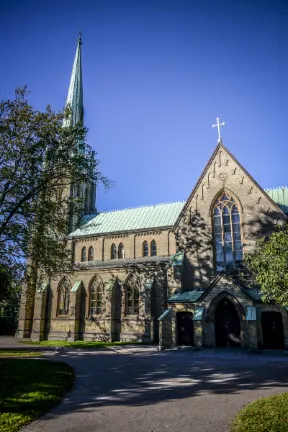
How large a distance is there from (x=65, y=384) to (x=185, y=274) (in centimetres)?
1798

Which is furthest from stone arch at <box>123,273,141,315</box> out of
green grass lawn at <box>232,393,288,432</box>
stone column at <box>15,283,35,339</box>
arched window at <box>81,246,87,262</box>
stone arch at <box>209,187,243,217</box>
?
green grass lawn at <box>232,393,288,432</box>

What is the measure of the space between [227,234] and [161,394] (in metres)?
19.5

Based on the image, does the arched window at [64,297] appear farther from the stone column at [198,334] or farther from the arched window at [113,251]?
the stone column at [198,334]

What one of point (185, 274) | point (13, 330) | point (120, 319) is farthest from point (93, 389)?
point (13, 330)

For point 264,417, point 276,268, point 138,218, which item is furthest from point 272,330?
point 138,218

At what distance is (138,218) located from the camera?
3984 centimetres

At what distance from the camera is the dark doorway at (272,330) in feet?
72.1

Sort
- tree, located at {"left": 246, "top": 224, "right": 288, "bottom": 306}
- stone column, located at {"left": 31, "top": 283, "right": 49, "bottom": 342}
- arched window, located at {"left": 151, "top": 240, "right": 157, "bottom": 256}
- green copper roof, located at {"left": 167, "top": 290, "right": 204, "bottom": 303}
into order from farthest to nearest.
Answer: arched window, located at {"left": 151, "top": 240, "right": 157, "bottom": 256}, stone column, located at {"left": 31, "top": 283, "right": 49, "bottom": 342}, green copper roof, located at {"left": 167, "top": 290, "right": 204, "bottom": 303}, tree, located at {"left": 246, "top": 224, "right": 288, "bottom": 306}

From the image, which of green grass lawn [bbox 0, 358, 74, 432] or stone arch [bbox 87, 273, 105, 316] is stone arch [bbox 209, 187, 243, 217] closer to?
stone arch [bbox 87, 273, 105, 316]

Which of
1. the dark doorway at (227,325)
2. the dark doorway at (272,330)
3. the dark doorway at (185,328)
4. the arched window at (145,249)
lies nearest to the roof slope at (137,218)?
the arched window at (145,249)

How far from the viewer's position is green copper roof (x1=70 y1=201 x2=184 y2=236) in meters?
37.6

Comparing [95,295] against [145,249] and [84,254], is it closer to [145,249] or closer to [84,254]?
[84,254]

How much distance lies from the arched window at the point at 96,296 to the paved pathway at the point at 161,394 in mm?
18241

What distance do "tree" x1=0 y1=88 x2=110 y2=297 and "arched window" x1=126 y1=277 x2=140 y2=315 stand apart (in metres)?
13.5
